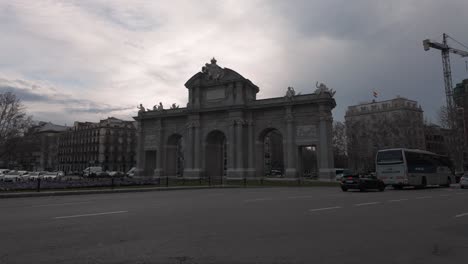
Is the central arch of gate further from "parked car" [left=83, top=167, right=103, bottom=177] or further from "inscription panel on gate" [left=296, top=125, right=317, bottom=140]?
"parked car" [left=83, top=167, right=103, bottom=177]

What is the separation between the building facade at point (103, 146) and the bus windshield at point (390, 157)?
86.9 m

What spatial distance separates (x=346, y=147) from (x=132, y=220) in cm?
7534

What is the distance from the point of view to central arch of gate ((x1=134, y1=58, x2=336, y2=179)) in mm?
46469

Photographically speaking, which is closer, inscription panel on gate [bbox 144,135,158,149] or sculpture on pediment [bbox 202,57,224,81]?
sculpture on pediment [bbox 202,57,224,81]

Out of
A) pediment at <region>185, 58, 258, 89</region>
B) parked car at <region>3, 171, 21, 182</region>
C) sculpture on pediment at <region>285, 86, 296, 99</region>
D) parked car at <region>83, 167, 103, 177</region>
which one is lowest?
parked car at <region>3, 171, 21, 182</region>

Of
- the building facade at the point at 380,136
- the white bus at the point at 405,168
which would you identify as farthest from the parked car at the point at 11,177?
the building facade at the point at 380,136

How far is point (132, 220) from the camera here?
33.3ft

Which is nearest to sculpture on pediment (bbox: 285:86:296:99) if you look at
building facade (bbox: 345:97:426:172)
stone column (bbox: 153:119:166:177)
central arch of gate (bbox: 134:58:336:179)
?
central arch of gate (bbox: 134:58:336:179)

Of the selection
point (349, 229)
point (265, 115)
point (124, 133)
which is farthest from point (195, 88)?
point (124, 133)

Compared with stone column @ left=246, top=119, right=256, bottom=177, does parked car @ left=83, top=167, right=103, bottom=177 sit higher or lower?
lower

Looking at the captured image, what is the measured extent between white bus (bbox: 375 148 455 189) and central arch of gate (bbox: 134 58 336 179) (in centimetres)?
1222

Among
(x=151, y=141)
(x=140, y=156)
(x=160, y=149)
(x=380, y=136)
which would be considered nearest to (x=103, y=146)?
(x=140, y=156)

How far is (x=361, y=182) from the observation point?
26812 mm

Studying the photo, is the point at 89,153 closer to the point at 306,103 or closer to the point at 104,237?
the point at 306,103
